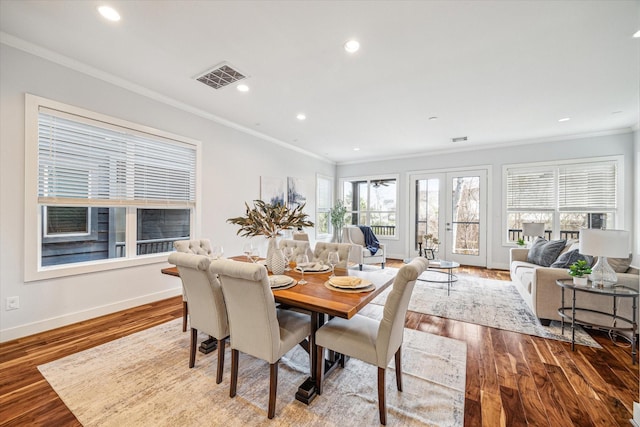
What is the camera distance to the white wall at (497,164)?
4668mm

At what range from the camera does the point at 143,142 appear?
343 centimetres

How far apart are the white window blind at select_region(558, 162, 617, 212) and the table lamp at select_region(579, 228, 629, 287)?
3.44 m

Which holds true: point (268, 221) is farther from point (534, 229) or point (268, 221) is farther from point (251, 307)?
point (534, 229)

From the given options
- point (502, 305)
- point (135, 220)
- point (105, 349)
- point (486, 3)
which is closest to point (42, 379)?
point (105, 349)

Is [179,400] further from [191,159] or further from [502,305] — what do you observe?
[502,305]

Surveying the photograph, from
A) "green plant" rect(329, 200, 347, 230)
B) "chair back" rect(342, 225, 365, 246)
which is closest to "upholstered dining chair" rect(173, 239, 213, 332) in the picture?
"chair back" rect(342, 225, 365, 246)

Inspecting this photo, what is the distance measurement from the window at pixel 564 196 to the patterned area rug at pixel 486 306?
5.92 feet

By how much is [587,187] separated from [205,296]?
22.2ft

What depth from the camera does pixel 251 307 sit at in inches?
61.7

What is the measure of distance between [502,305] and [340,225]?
14.2 feet

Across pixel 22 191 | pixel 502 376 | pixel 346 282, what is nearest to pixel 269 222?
pixel 346 282

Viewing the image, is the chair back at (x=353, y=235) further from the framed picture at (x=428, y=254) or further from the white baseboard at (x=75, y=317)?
the white baseboard at (x=75, y=317)

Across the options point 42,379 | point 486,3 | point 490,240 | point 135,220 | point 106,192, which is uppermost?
point 486,3

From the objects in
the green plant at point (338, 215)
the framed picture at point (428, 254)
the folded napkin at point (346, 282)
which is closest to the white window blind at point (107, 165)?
the folded napkin at point (346, 282)
